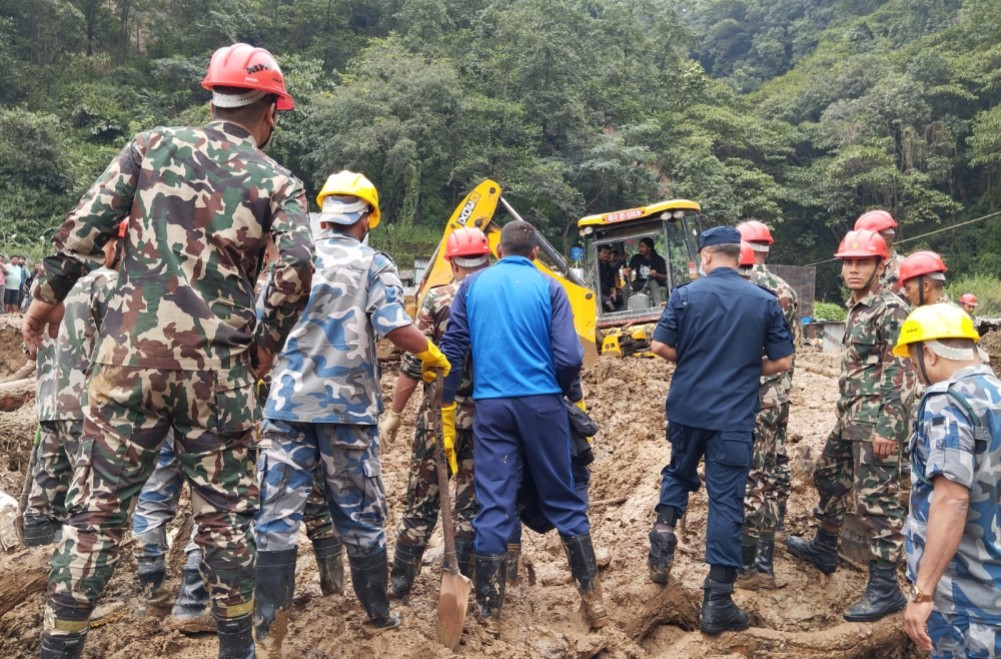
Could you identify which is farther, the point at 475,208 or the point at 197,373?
the point at 475,208

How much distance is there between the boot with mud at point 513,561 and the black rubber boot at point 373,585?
0.91 m

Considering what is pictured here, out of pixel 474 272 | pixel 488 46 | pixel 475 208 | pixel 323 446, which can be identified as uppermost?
pixel 488 46

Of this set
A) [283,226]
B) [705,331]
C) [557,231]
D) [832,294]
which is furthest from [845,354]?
[832,294]

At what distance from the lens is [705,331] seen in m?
4.00

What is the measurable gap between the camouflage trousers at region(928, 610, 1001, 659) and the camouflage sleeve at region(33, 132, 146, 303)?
3.16 meters

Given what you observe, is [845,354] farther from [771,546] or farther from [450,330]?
[450,330]

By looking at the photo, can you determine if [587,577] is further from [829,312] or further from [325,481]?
[829,312]

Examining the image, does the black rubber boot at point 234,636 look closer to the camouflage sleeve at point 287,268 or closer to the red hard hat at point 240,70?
Result: the camouflage sleeve at point 287,268

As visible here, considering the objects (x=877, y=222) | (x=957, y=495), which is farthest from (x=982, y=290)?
(x=957, y=495)

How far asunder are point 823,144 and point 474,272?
124ft

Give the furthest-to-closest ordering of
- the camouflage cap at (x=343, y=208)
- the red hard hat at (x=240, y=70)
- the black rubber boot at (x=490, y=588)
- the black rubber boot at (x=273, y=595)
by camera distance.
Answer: the black rubber boot at (x=490, y=588) < the camouflage cap at (x=343, y=208) < the black rubber boot at (x=273, y=595) < the red hard hat at (x=240, y=70)

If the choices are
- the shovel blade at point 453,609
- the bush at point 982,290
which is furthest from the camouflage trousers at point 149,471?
the bush at point 982,290

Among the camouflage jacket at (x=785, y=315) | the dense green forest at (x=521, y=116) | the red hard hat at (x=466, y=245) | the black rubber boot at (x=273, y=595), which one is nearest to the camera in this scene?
the black rubber boot at (x=273, y=595)

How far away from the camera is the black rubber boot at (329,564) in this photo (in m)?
3.70
